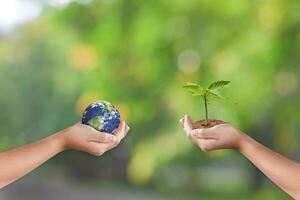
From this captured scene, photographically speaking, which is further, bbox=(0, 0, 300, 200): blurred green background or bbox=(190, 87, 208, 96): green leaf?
bbox=(0, 0, 300, 200): blurred green background

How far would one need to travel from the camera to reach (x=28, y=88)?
435 cm

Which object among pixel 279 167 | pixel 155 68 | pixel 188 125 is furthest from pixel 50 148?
pixel 155 68

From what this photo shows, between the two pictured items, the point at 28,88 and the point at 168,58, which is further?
the point at 28,88

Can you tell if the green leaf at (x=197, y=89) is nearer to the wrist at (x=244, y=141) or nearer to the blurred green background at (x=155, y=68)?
the wrist at (x=244, y=141)

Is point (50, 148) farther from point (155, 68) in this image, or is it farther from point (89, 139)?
point (155, 68)

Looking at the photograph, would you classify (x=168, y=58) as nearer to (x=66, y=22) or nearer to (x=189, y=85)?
(x=66, y=22)

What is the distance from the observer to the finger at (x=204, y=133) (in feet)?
3.34

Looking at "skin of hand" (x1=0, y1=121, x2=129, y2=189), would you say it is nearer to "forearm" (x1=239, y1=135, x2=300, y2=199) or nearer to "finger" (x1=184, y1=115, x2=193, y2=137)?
"finger" (x1=184, y1=115, x2=193, y2=137)

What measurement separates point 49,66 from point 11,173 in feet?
10.2

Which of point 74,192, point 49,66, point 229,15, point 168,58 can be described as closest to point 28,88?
point 49,66

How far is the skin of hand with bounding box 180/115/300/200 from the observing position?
1010 mm

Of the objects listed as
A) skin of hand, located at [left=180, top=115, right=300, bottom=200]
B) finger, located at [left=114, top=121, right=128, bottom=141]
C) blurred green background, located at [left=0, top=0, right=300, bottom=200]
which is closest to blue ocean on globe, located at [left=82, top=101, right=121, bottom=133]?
finger, located at [left=114, top=121, right=128, bottom=141]

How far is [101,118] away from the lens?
1.04 metres

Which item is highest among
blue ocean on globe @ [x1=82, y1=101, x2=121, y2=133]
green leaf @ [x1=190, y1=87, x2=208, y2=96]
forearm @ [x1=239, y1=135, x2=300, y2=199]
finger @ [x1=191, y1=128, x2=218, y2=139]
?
green leaf @ [x1=190, y1=87, x2=208, y2=96]
